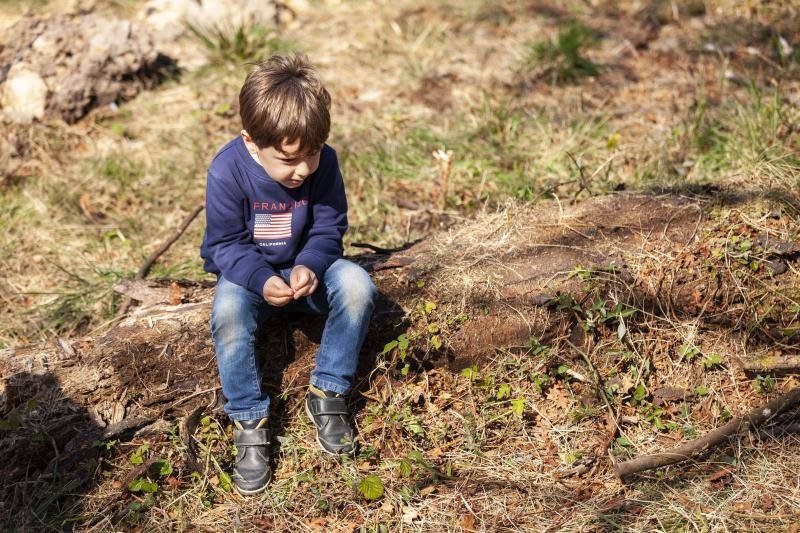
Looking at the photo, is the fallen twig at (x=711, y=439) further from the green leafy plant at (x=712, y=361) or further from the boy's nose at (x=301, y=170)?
the boy's nose at (x=301, y=170)

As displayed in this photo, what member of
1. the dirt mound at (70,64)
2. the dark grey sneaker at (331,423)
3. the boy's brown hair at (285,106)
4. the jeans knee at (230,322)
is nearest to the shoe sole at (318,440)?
the dark grey sneaker at (331,423)

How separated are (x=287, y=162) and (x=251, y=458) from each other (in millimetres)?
1195

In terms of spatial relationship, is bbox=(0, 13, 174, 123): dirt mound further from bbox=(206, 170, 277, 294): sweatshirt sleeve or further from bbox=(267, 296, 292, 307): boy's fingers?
bbox=(267, 296, 292, 307): boy's fingers

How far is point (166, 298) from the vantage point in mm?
3260

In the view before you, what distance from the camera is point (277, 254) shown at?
2967 millimetres

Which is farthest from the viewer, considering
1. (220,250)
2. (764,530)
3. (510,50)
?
(510,50)

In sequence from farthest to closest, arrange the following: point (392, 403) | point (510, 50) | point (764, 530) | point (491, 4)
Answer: point (491, 4)
point (510, 50)
point (392, 403)
point (764, 530)

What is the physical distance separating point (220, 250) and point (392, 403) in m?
1.00

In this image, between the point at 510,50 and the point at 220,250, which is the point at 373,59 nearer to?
the point at 510,50

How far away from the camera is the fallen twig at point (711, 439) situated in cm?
275

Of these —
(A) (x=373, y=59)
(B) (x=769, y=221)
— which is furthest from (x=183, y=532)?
(A) (x=373, y=59)

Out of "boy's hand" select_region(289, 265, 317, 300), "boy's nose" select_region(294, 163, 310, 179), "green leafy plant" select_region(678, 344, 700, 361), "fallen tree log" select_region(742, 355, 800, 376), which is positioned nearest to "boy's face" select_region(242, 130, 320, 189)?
"boy's nose" select_region(294, 163, 310, 179)

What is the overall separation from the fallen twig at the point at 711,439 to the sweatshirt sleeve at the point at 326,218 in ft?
4.72

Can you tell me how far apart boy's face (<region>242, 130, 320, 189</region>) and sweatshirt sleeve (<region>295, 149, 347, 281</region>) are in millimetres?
181
